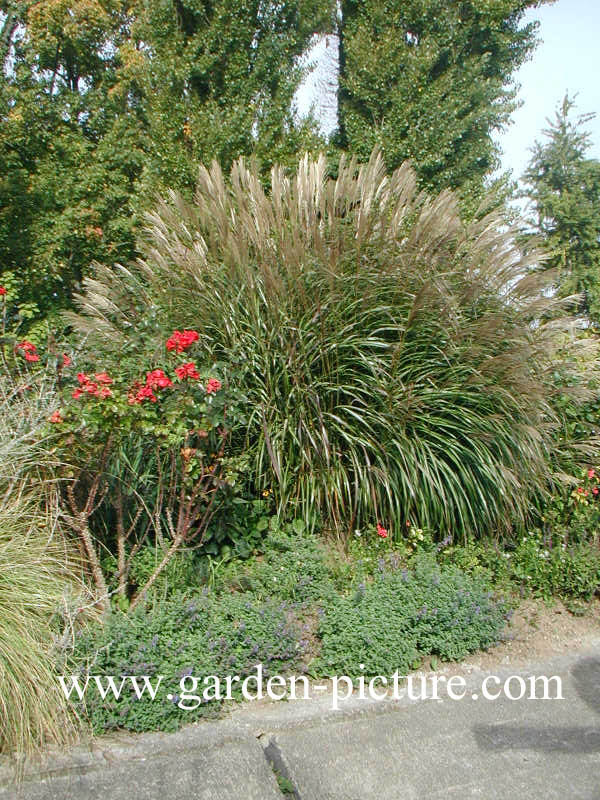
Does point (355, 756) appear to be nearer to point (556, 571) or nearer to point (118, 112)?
point (556, 571)

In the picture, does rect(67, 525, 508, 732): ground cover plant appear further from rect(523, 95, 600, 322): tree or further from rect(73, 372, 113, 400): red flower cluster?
rect(523, 95, 600, 322): tree

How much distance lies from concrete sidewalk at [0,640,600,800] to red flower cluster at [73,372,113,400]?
4.94 ft

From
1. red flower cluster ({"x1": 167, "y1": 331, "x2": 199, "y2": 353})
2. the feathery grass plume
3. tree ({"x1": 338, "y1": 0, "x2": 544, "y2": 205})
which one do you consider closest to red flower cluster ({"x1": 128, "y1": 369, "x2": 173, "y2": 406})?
red flower cluster ({"x1": 167, "y1": 331, "x2": 199, "y2": 353})

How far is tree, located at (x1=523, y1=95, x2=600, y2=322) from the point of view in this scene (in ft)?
46.3

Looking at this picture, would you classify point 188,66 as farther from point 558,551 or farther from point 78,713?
point 78,713

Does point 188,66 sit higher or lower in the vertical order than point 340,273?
higher

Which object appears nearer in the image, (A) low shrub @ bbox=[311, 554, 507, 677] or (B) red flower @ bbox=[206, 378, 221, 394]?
(A) low shrub @ bbox=[311, 554, 507, 677]

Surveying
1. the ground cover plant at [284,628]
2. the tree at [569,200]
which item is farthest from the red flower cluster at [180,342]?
the tree at [569,200]

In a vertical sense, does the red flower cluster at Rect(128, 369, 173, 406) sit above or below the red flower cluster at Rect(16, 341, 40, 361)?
below

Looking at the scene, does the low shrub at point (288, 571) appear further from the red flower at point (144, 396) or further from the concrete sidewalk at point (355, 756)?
the red flower at point (144, 396)

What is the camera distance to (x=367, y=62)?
8938 millimetres

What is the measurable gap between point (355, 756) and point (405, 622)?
87 cm

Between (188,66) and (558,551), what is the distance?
669 cm

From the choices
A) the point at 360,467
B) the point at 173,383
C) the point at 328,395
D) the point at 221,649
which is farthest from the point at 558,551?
the point at 173,383
